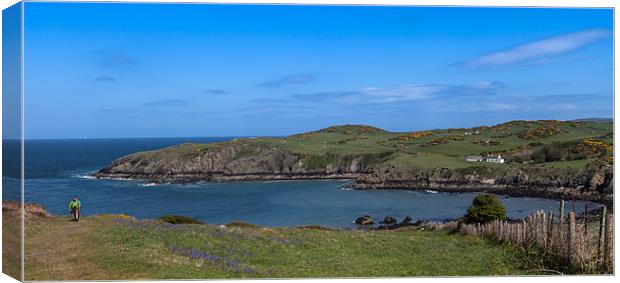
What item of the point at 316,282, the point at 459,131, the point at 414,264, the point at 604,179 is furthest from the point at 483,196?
the point at 316,282

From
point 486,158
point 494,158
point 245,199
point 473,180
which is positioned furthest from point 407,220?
point 245,199

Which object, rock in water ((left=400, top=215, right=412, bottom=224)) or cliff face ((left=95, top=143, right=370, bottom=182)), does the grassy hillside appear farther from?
rock in water ((left=400, top=215, right=412, bottom=224))

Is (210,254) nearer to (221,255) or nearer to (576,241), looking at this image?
(221,255)

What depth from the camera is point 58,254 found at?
16359mm

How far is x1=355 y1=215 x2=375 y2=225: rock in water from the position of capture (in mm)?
38094

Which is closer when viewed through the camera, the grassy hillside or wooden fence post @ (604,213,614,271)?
wooden fence post @ (604,213,614,271)

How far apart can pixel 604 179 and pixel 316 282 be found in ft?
50.2

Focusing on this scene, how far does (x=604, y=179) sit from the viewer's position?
2430 centimetres

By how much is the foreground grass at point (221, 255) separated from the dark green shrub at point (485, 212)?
8.47m

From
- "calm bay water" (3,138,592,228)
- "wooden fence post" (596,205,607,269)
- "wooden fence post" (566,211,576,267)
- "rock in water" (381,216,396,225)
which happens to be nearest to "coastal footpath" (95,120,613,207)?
"calm bay water" (3,138,592,228)

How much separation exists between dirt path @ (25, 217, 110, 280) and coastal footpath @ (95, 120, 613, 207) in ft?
42.2

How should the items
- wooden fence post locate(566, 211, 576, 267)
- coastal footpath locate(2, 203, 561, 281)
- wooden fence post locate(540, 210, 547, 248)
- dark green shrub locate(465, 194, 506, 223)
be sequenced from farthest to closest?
dark green shrub locate(465, 194, 506, 223), wooden fence post locate(540, 210, 547, 248), wooden fence post locate(566, 211, 576, 267), coastal footpath locate(2, 203, 561, 281)

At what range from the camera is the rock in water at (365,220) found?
38094 millimetres

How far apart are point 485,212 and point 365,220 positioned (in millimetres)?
8978
